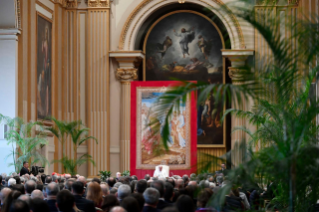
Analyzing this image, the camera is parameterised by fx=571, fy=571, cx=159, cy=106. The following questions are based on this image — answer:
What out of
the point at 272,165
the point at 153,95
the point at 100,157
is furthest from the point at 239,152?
the point at 100,157

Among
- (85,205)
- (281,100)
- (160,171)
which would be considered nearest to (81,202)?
(85,205)

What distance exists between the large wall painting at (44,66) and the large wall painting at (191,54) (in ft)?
13.8

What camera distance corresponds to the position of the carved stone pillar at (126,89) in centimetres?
2094

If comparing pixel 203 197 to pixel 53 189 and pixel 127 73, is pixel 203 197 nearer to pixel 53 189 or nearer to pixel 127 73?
pixel 53 189

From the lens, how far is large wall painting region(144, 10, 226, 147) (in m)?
22.0

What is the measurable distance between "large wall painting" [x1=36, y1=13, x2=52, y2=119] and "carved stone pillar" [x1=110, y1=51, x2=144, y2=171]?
2.53m

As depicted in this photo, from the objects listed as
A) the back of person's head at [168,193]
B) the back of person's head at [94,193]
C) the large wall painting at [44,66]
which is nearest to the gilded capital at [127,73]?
the large wall painting at [44,66]

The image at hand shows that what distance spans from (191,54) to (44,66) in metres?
5.99

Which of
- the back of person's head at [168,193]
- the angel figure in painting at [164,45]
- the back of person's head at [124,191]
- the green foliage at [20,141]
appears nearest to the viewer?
the back of person's head at [124,191]

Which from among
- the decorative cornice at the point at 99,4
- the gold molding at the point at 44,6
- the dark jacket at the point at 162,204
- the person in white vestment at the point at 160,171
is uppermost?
the decorative cornice at the point at 99,4

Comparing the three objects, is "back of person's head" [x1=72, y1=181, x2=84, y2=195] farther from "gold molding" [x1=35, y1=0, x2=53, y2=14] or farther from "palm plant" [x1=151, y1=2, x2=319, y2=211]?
"gold molding" [x1=35, y1=0, x2=53, y2=14]

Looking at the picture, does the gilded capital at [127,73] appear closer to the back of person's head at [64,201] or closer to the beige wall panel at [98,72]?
the beige wall panel at [98,72]

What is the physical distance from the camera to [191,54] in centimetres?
2220

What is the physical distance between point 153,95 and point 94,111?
2.80 metres
